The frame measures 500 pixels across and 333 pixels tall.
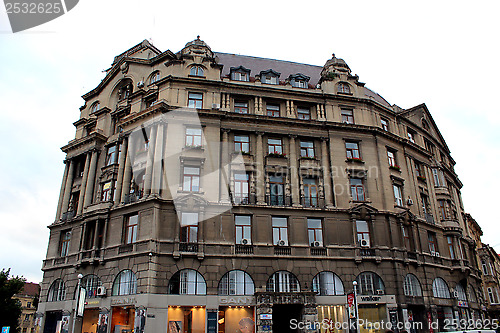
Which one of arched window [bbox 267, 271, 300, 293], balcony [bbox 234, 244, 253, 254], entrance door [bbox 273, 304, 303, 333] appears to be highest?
balcony [bbox 234, 244, 253, 254]

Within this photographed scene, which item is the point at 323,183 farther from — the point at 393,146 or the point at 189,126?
the point at 189,126

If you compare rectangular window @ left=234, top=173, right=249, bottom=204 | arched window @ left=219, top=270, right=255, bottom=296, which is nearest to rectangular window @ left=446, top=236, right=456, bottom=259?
arched window @ left=219, top=270, right=255, bottom=296

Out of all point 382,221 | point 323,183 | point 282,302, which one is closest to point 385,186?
point 382,221

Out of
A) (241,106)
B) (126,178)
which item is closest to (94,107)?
(126,178)

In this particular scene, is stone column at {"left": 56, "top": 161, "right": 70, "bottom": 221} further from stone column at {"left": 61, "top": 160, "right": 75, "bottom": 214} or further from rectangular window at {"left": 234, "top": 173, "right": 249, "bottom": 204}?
rectangular window at {"left": 234, "top": 173, "right": 249, "bottom": 204}

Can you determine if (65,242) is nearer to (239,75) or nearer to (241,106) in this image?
(241,106)

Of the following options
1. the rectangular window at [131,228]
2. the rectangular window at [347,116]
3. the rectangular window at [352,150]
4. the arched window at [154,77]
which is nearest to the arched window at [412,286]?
the rectangular window at [352,150]

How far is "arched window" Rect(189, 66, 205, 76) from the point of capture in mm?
37000

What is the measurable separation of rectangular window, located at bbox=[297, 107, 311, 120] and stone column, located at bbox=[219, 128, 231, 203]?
787 centimetres

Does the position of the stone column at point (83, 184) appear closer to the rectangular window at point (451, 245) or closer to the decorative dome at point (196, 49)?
the decorative dome at point (196, 49)

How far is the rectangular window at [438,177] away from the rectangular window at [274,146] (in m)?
20.2

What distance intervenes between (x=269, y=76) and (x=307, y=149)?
8749 mm

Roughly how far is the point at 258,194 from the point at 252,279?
7.16m

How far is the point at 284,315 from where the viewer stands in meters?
31.6
